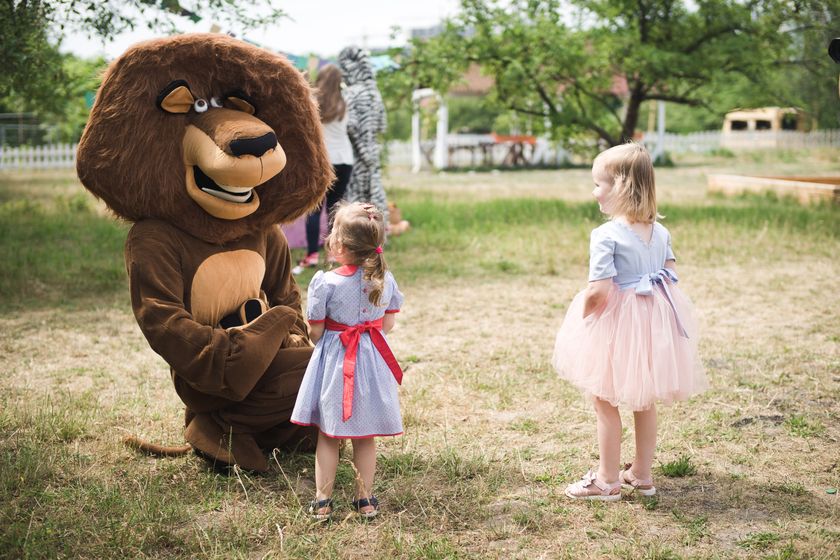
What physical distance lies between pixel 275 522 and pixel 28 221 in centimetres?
920

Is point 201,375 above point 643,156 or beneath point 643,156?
beneath

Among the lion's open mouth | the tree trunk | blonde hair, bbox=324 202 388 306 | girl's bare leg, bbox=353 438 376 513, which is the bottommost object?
girl's bare leg, bbox=353 438 376 513

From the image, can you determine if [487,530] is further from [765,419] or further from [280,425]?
[765,419]

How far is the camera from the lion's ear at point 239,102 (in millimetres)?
3822

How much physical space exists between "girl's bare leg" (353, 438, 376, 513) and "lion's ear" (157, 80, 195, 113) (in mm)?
1575

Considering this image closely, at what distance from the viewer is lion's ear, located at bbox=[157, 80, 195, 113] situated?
143 inches

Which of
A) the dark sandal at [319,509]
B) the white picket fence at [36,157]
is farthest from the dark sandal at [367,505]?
the white picket fence at [36,157]

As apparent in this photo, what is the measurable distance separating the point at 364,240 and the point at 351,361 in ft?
1.45

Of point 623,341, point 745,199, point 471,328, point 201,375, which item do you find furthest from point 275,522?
point 745,199

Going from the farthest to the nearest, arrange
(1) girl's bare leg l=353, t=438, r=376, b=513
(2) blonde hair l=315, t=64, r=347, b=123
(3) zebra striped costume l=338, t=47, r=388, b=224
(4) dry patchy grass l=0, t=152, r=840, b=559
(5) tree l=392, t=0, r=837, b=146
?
(5) tree l=392, t=0, r=837, b=146 < (3) zebra striped costume l=338, t=47, r=388, b=224 < (2) blonde hair l=315, t=64, r=347, b=123 < (1) girl's bare leg l=353, t=438, r=376, b=513 < (4) dry patchy grass l=0, t=152, r=840, b=559

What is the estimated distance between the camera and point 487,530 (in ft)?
10.5

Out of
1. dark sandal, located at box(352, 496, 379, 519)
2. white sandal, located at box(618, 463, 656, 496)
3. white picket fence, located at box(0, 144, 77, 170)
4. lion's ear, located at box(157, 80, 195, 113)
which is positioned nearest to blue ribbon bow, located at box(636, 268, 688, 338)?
white sandal, located at box(618, 463, 656, 496)

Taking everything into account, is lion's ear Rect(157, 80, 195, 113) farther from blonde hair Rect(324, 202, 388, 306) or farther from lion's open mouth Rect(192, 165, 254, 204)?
blonde hair Rect(324, 202, 388, 306)

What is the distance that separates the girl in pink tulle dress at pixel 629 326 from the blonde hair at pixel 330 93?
5.03m
